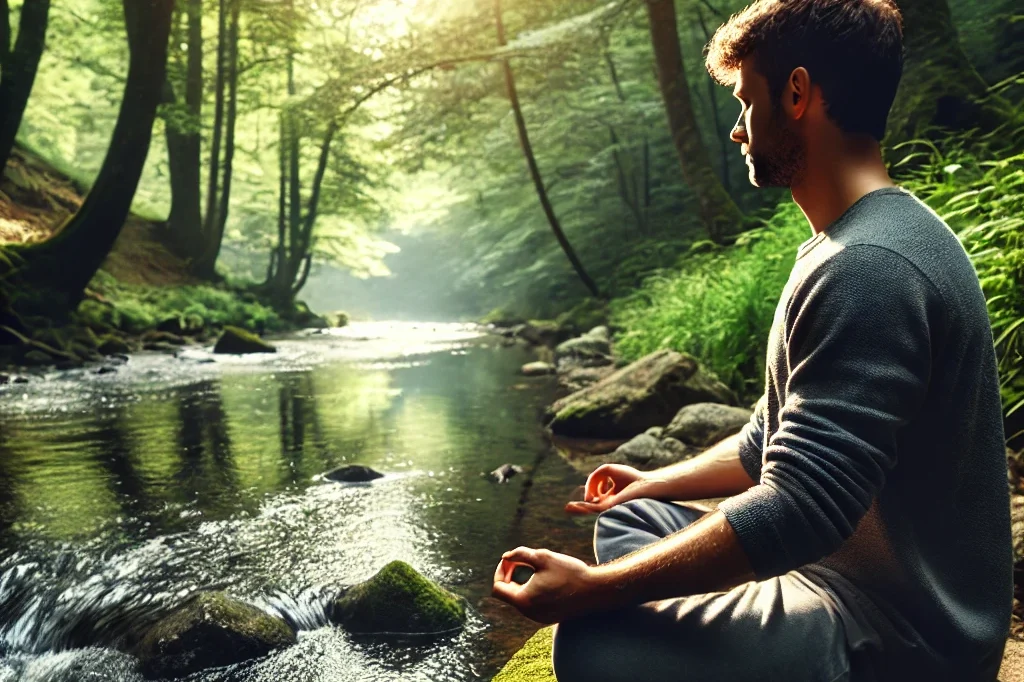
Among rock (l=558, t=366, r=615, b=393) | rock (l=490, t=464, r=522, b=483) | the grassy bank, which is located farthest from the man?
rock (l=558, t=366, r=615, b=393)

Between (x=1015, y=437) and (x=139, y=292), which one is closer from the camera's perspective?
(x=1015, y=437)

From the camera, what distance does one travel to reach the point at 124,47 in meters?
22.8

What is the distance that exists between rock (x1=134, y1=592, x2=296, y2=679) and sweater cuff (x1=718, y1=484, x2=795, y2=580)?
7.95 feet

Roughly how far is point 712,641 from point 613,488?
0.73 metres

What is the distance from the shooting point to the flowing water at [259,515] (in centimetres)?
325

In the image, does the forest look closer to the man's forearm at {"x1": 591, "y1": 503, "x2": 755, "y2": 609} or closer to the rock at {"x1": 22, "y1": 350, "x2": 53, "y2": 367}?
the rock at {"x1": 22, "y1": 350, "x2": 53, "y2": 367}

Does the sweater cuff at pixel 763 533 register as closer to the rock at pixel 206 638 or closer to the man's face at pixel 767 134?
the man's face at pixel 767 134

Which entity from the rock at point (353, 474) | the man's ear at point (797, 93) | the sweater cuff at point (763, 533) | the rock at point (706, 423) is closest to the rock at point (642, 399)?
the rock at point (706, 423)

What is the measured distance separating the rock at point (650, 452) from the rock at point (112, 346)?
10263 mm

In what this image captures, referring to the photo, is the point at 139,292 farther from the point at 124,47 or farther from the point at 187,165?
the point at 124,47

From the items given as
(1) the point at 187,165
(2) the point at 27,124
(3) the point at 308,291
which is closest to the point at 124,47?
(1) the point at 187,165

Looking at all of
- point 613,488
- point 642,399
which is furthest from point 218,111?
point 613,488

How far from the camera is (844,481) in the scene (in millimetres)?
1297

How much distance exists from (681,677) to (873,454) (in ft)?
1.66
